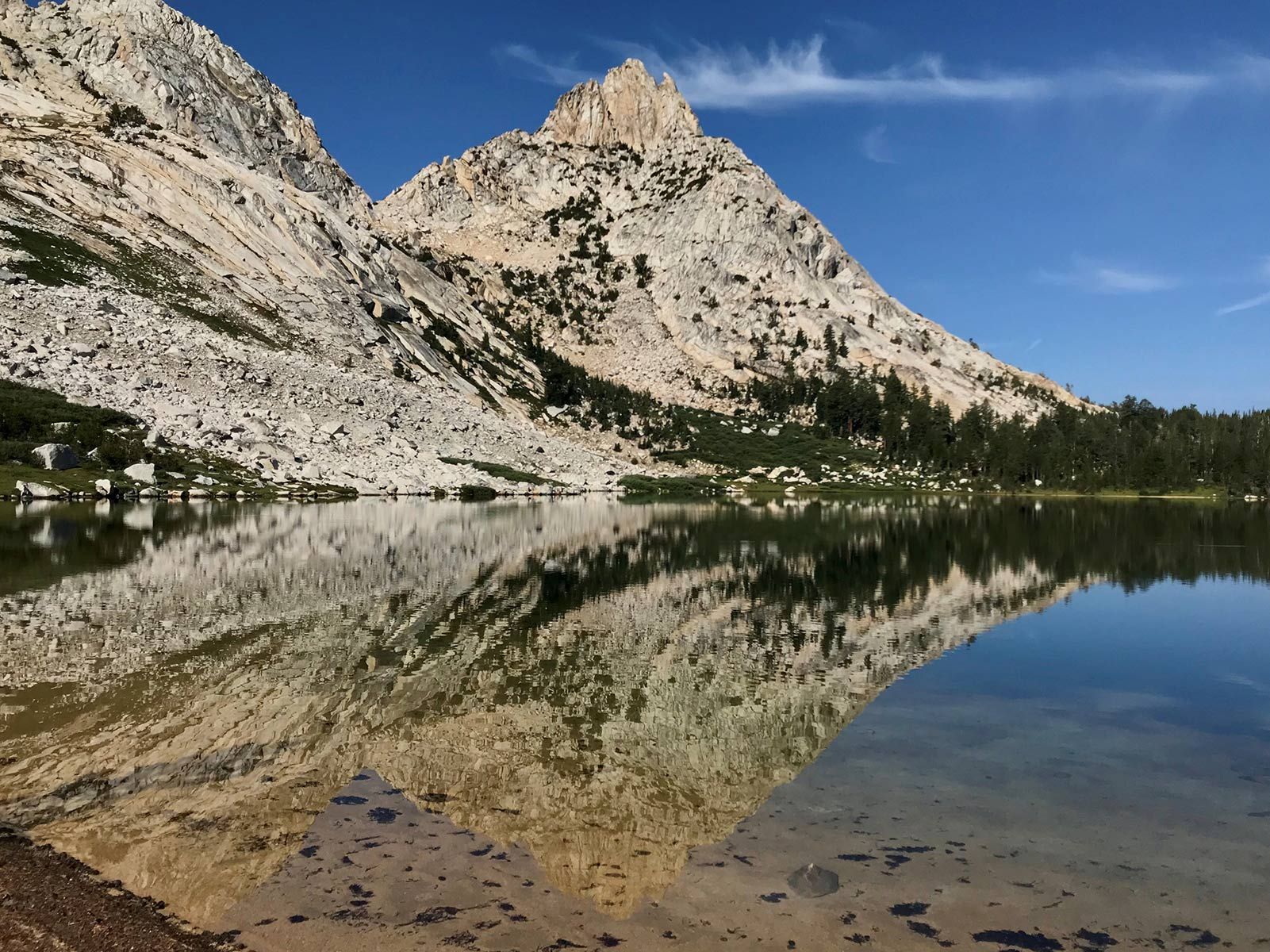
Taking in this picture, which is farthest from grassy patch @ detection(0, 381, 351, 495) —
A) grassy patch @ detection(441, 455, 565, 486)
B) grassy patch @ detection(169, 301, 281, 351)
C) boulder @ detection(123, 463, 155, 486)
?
grassy patch @ detection(441, 455, 565, 486)

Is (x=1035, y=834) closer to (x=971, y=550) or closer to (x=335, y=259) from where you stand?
(x=971, y=550)

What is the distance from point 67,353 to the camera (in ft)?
272

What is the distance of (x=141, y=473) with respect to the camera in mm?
70062

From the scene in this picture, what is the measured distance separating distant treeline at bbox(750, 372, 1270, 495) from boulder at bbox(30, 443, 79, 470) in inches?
5664

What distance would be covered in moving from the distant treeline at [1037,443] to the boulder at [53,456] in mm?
143873

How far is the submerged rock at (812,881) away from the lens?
9070 millimetres

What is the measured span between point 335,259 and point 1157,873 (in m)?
144

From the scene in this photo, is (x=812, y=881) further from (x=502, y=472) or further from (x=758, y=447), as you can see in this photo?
(x=758, y=447)

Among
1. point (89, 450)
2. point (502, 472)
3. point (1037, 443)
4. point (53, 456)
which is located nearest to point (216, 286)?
point (502, 472)

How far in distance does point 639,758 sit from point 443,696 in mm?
4928

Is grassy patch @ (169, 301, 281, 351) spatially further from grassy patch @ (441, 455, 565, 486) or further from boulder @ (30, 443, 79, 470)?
boulder @ (30, 443, 79, 470)

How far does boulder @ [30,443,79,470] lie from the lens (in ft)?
225

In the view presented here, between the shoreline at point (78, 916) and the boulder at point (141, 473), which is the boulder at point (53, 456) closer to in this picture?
the boulder at point (141, 473)

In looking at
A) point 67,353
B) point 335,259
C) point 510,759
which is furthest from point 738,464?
point 510,759
